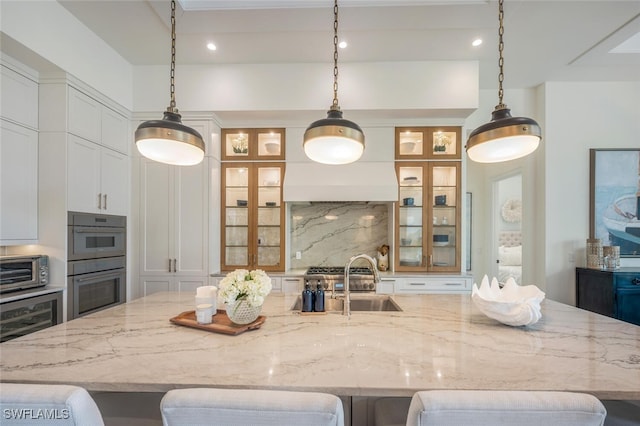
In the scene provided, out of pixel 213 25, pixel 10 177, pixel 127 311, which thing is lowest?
pixel 127 311

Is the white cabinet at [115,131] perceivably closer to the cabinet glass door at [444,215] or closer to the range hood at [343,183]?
the range hood at [343,183]

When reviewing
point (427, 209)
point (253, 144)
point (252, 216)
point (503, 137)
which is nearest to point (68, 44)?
point (253, 144)

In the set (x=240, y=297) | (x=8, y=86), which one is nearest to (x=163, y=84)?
(x=8, y=86)

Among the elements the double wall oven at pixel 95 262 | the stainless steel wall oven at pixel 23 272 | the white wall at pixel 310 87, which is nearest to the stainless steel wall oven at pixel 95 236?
the double wall oven at pixel 95 262

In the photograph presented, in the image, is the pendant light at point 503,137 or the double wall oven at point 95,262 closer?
the pendant light at point 503,137

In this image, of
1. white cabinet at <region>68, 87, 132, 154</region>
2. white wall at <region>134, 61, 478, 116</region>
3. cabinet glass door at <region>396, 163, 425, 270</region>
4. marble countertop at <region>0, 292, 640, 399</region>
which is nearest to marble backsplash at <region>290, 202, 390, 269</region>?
cabinet glass door at <region>396, 163, 425, 270</region>

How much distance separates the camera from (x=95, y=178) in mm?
2896

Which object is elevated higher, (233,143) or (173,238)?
(233,143)

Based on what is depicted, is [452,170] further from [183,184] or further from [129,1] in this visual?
[129,1]

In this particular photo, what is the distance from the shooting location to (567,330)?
1.50 meters

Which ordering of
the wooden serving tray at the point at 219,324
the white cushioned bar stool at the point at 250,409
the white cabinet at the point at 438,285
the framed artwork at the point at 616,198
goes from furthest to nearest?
the framed artwork at the point at 616,198 < the white cabinet at the point at 438,285 < the wooden serving tray at the point at 219,324 < the white cushioned bar stool at the point at 250,409

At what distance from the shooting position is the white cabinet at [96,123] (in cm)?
263

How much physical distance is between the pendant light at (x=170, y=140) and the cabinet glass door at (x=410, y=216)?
251 cm

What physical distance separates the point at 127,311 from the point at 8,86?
1.99 m
